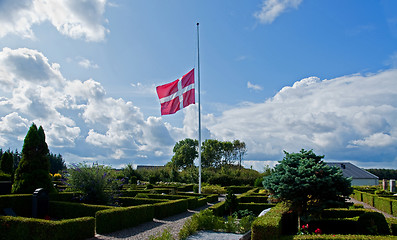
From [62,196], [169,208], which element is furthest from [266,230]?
[62,196]

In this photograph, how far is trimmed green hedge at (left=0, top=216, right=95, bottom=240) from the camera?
826 cm

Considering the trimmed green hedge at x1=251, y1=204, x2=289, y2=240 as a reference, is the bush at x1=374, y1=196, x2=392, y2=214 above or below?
below

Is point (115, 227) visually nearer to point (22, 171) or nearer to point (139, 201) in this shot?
point (139, 201)

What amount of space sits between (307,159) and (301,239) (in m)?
2.36

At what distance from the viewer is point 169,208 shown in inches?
522

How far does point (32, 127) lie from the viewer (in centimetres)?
1565

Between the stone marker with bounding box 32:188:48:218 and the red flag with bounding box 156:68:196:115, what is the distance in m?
8.39

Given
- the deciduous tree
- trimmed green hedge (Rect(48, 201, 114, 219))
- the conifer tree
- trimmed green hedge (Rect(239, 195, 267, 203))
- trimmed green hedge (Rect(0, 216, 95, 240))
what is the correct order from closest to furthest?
trimmed green hedge (Rect(0, 216, 95, 240)) → trimmed green hedge (Rect(48, 201, 114, 219)) → trimmed green hedge (Rect(239, 195, 267, 203)) → the conifer tree → the deciduous tree

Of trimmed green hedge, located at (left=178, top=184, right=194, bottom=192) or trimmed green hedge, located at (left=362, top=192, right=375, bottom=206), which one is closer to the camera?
trimmed green hedge, located at (left=362, top=192, right=375, bottom=206)

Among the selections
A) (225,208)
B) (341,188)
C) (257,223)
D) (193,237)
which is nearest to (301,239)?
(257,223)

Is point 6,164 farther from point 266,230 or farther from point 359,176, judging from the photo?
point 359,176

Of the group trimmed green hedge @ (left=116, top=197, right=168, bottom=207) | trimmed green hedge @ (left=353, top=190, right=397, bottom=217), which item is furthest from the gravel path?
trimmed green hedge @ (left=353, top=190, right=397, bottom=217)

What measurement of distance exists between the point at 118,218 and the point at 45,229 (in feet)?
7.75

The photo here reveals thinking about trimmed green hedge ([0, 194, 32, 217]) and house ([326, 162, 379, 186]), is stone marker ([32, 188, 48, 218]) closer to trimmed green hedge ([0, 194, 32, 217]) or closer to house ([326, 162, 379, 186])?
trimmed green hedge ([0, 194, 32, 217])
